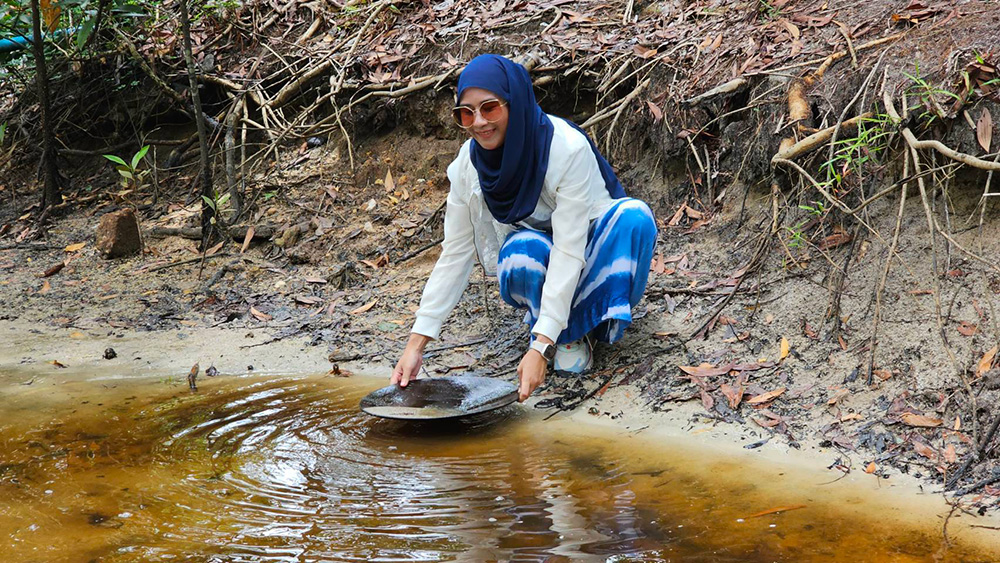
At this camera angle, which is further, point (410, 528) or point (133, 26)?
point (133, 26)

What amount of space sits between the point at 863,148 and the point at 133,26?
18.1 ft

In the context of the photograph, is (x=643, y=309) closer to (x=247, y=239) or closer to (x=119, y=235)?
(x=247, y=239)

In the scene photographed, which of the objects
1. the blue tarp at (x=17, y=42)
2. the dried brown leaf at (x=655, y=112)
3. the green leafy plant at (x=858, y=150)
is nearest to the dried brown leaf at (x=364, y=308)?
the dried brown leaf at (x=655, y=112)

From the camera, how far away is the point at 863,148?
139 inches

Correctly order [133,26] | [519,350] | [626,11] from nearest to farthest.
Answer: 1. [519,350]
2. [626,11]
3. [133,26]

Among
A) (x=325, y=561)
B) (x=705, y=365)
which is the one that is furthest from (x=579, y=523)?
(x=705, y=365)

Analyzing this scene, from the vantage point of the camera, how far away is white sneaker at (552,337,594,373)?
3504mm

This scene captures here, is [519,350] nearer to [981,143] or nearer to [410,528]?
[410,528]

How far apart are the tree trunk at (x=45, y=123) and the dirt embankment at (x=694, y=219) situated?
204 mm

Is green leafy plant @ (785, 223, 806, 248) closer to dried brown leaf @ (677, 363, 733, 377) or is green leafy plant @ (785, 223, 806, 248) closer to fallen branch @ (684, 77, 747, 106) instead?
dried brown leaf @ (677, 363, 733, 377)

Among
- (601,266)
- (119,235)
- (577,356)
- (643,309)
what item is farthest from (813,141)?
(119,235)

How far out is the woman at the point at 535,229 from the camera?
2977 millimetres

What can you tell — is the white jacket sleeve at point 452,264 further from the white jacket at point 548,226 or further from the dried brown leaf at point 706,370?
the dried brown leaf at point 706,370

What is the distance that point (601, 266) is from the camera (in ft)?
10.8
